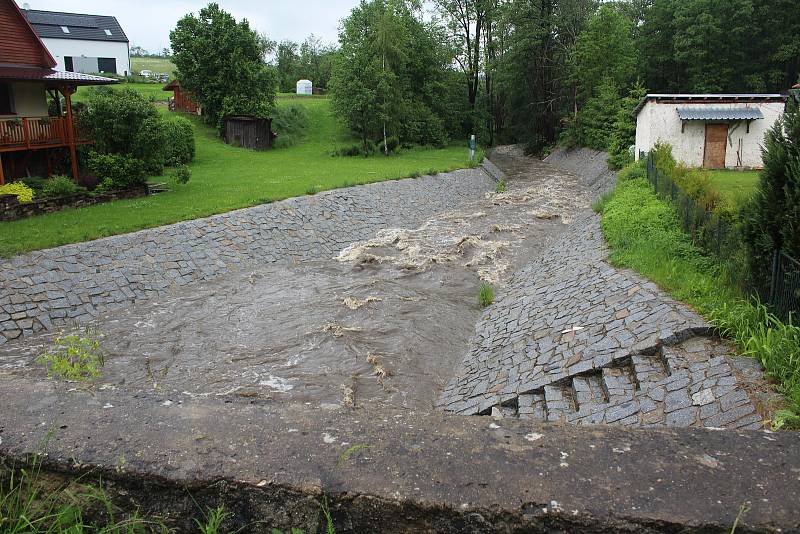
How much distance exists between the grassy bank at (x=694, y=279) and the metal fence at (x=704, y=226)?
201 millimetres

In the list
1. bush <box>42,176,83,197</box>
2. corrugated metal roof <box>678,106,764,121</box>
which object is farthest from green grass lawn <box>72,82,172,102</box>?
corrugated metal roof <box>678,106,764,121</box>

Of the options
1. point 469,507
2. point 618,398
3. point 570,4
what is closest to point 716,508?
point 469,507

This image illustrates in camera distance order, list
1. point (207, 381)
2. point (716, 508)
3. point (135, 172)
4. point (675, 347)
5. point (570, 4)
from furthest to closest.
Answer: point (570, 4) < point (135, 172) < point (207, 381) < point (675, 347) < point (716, 508)

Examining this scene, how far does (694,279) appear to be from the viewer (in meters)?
10.1

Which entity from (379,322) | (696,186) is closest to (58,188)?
(379,322)

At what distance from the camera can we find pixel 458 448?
3121 millimetres

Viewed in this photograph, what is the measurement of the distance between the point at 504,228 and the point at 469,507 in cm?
1935

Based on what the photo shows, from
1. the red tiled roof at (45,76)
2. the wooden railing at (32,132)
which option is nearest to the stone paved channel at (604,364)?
the wooden railing at (32,132)

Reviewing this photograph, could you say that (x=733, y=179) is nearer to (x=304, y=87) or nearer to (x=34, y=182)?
(x=34, y=182)

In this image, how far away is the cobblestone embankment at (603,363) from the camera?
7027mm

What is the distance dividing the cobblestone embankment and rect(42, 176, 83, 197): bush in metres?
13.4

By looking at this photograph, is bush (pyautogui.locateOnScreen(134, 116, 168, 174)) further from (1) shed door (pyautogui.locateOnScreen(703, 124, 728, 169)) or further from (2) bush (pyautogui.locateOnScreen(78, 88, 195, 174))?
(1) shed door (pyautogui.locateOnScreen(703, 124, 728, 169))

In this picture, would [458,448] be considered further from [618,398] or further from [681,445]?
[618,398]

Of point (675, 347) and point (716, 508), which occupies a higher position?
point (716, 508)
